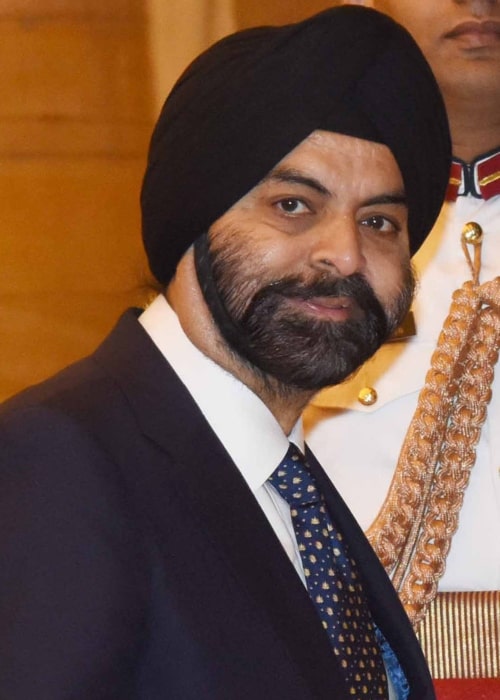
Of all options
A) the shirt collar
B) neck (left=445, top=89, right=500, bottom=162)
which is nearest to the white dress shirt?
the shirt collar

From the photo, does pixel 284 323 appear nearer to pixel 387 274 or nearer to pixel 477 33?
pixel 387 274

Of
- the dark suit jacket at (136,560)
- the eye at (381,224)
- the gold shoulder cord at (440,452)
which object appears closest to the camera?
the dark suit jacket at (136,560)

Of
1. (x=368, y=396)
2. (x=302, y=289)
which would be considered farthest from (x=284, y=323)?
(x=368, y=396)

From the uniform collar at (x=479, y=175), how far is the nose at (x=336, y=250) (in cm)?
41

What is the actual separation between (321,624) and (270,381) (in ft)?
0.68

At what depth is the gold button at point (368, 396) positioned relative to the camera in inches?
63.9

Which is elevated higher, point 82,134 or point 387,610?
point 387,610

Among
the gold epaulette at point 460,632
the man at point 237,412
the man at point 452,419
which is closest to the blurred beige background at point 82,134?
the man at point 452,419

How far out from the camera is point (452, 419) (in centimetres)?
159

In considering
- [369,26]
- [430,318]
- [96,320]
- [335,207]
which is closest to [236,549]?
[335,207]

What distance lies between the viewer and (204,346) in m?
1.25

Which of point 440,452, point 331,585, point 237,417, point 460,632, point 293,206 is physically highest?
point 293,206

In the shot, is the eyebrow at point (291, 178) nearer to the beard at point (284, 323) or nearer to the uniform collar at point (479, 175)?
the beard at point (284, 323)

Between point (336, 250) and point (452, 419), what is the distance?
407mm
